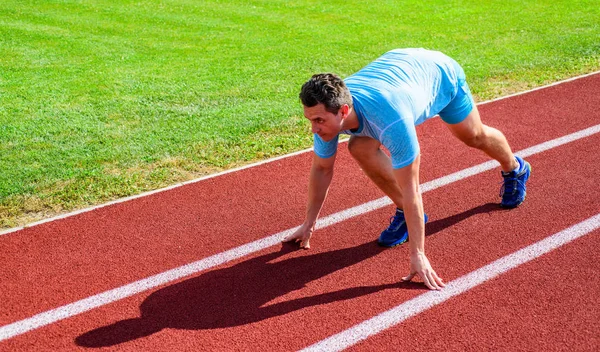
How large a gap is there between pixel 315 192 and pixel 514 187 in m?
1.98

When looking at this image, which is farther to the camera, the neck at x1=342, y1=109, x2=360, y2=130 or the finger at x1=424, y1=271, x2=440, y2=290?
the finger at x1=424, y1=271, x2=440, y2=290

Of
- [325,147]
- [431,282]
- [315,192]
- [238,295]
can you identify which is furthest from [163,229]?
[431,282]

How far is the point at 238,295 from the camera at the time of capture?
201 inches

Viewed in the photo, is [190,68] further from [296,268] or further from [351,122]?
[351,122]

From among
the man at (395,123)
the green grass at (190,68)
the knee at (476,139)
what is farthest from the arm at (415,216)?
the green grass at (190,68)

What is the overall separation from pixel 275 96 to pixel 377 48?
2.94 m

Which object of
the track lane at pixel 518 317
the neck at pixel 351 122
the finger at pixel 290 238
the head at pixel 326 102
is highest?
the head at pixel 326 102

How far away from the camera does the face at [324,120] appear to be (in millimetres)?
4633

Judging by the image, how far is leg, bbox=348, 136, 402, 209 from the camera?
523cm

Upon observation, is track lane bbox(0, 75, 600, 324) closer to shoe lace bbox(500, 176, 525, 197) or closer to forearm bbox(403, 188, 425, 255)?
shoe lace bbox(500, 176, 525, 197)

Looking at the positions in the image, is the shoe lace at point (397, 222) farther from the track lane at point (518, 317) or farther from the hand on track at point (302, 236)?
the track lane at point (518, 317)

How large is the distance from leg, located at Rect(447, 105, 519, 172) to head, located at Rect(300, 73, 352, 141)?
58.9 inches

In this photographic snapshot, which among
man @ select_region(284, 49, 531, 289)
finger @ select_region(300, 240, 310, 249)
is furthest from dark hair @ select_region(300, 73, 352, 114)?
finger @ select_region(300, 240, 310, 249)

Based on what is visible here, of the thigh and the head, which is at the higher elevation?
the head
